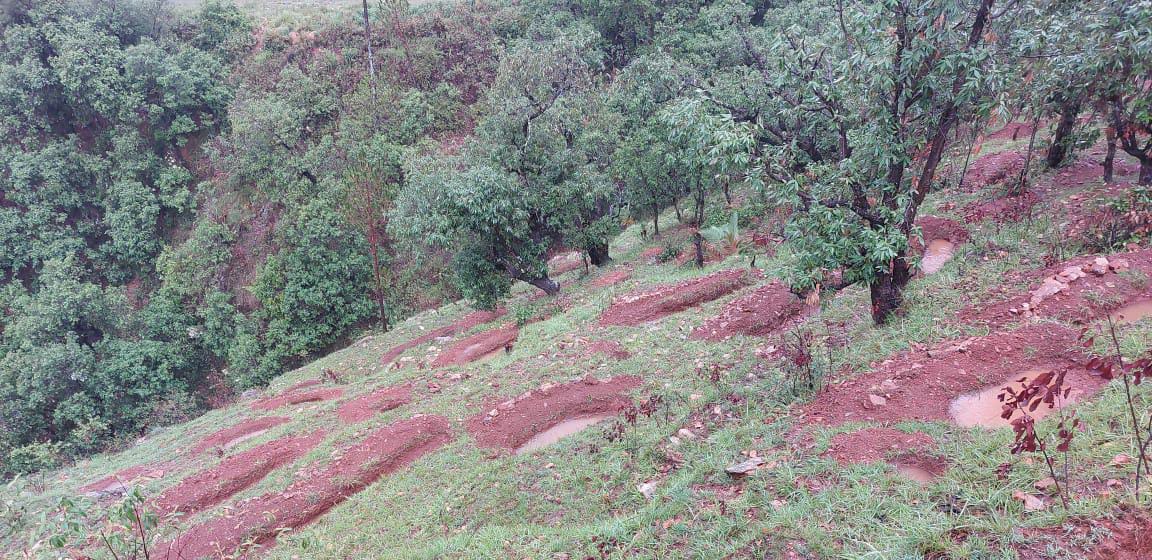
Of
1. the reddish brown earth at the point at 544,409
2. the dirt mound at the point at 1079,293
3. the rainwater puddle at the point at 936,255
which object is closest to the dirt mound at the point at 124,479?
the reddish brown earth at the point at 544,409

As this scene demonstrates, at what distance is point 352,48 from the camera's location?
26.6m

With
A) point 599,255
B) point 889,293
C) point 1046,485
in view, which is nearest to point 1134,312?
point 889,293

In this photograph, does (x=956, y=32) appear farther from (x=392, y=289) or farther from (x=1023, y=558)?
A: (x=392, y=289)

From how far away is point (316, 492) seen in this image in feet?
21.5

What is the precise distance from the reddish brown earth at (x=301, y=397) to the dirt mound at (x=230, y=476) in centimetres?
253

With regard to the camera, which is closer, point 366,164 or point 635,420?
point 635,420

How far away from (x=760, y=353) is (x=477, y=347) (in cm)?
632

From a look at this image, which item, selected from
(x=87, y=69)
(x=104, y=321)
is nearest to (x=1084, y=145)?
(x=104, y=321)

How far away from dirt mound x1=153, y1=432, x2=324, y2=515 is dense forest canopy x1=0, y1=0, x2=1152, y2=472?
5.18 metres

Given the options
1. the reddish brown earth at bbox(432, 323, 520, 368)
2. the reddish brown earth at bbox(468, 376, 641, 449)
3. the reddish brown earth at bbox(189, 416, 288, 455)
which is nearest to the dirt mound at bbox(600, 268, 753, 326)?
the reddish brown earth at bbox(432, 323, 520, 368)

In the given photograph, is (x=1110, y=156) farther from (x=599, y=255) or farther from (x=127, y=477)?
(x=127, y=477)

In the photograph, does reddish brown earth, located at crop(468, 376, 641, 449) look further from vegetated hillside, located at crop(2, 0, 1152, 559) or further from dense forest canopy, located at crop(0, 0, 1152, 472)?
dense forest canopy, located at crop(0, 0, 1152, 472)

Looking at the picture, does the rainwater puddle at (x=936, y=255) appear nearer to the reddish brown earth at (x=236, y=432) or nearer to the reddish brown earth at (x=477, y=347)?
the reddish brown earth at (x=477, y=347)

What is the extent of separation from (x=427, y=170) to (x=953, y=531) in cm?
1225
